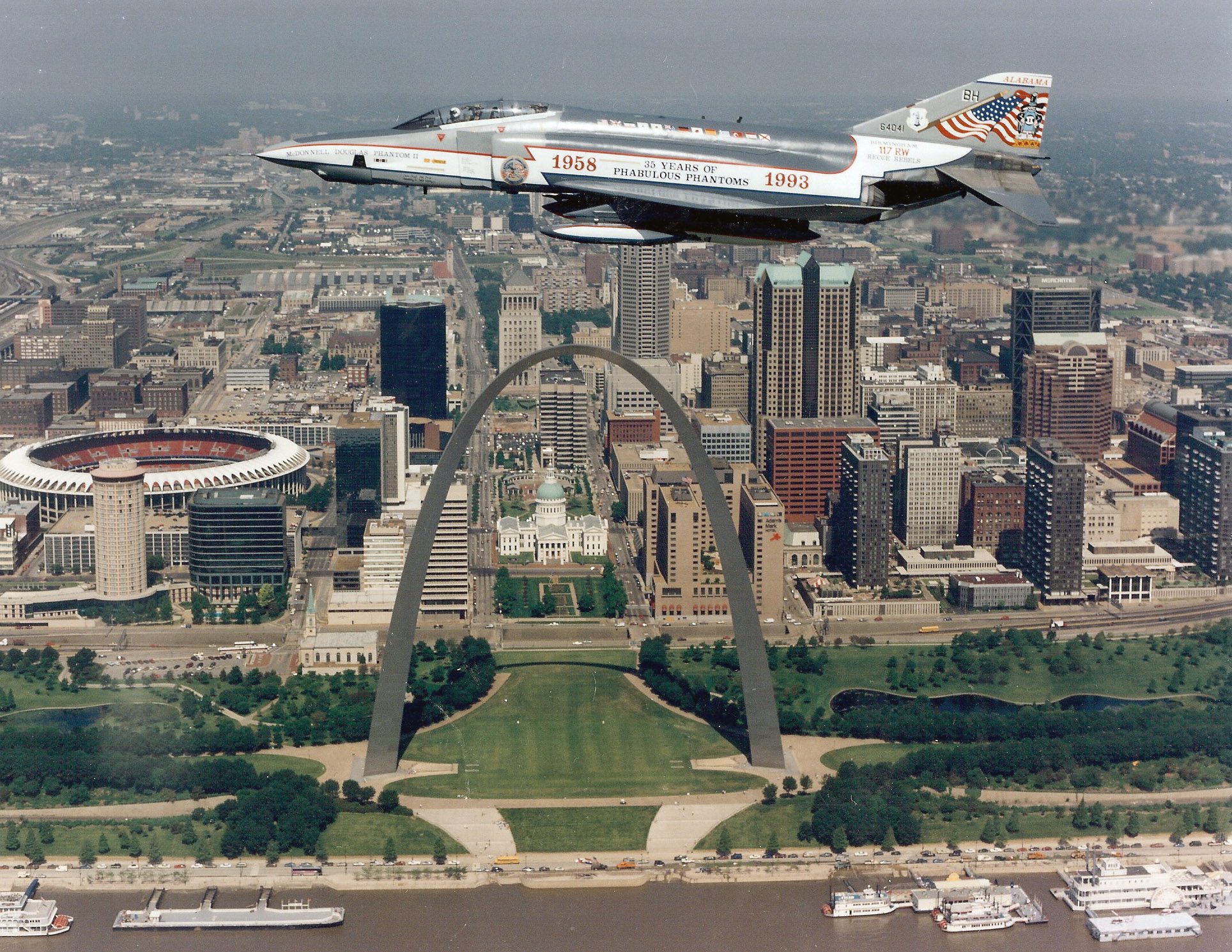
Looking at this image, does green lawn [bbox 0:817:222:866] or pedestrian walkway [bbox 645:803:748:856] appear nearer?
green lawn [bbox 0:817:222:866]

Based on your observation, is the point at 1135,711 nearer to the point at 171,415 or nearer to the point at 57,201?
the point at 171,415

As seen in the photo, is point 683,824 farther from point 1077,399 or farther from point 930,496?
point 1077,399

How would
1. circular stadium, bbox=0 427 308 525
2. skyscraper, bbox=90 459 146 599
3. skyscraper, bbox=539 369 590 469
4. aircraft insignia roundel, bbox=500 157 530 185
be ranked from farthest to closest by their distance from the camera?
skyscraper, bbox=539 369 590 469
circular stadium, bbox=0 427 308 525
skyscraper, bbox=90 459 146 599
aircraft insignia roundel, bbox=500 157 530 185

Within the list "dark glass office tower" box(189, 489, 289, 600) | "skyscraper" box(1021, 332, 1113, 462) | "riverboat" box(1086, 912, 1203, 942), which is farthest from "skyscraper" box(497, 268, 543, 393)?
"riverboat" box(1086, 912, 1203, 942)

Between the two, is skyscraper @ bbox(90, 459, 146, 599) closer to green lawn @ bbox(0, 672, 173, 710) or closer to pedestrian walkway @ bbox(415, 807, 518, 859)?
green lawn @ bbox(0, 672, 173, 710)

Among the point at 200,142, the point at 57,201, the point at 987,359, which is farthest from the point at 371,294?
the point at 987,359

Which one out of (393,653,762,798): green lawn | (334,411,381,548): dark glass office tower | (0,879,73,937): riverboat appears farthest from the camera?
(334,411,381,548): dark glass office tower

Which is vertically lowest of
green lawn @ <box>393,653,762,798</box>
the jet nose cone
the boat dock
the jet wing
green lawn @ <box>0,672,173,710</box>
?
the boat dock
